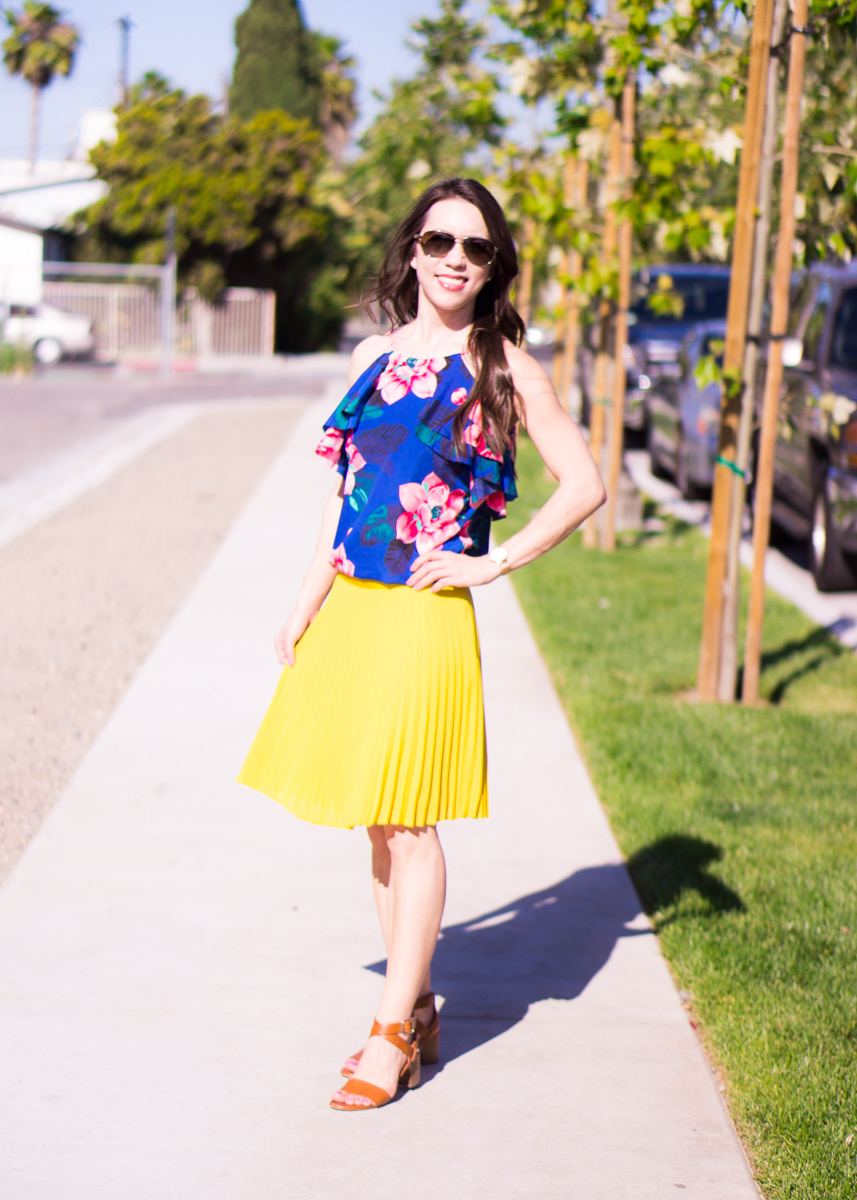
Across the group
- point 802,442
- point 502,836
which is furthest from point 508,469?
point 802,442

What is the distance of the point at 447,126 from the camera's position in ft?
50.0

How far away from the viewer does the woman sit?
3072 mm

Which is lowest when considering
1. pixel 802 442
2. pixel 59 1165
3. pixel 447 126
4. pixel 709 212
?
pixel 59 1165

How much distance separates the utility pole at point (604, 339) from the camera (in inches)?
367

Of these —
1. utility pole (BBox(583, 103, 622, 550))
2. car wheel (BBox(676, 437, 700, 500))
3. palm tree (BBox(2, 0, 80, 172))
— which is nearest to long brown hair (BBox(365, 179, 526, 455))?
utility pole (BBox(583, 103, 622, 550))

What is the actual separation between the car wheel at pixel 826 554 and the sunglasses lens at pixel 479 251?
6.06 metres

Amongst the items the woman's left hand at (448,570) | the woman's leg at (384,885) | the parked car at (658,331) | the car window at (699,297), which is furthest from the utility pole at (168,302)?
the woman's left hand at (448,570)

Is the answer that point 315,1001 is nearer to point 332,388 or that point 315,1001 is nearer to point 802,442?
point 802,442

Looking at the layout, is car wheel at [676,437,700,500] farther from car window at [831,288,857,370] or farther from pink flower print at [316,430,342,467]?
pink flower print at [316,430,342,467]

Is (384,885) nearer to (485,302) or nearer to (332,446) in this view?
(332,446)

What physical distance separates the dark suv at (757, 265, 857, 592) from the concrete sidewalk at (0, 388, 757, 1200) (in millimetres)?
3608

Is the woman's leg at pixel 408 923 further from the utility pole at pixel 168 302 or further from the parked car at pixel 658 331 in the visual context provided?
the utility pole at pixel 168 302

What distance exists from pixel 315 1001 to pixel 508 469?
1428mm

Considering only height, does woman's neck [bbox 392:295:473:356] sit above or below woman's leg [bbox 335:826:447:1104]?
above
